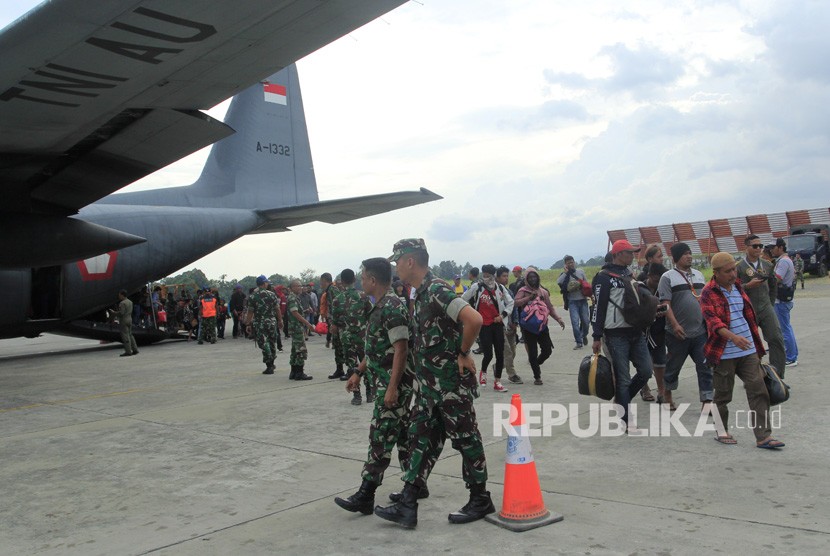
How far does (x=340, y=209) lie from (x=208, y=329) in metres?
5.82

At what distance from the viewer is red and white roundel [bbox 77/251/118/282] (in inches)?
559

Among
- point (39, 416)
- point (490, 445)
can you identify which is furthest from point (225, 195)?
point (490, 445)

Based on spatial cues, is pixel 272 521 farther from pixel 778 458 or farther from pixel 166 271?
pixel 166 271

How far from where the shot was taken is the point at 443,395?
4.12m

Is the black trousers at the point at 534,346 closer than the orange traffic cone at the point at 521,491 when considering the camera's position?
No

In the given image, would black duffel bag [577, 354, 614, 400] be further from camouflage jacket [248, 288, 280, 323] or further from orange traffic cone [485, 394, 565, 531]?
camouflage jacket [248, 288, 280, 323]

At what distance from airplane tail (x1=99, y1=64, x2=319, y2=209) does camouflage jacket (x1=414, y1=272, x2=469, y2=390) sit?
13.0 m

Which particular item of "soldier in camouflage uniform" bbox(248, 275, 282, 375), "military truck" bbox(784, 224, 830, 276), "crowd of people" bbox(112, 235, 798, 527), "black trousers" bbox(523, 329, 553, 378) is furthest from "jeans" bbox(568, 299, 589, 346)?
"military truck" bbox(784, 224, 830, 276)

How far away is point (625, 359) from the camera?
20.4 ft

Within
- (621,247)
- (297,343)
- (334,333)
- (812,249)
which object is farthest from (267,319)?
(812,249)

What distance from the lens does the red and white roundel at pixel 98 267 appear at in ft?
46.6

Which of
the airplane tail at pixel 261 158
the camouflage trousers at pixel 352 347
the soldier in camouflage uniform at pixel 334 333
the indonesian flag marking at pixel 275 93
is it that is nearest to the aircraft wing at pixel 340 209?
the airplane tail at pixel 261 158

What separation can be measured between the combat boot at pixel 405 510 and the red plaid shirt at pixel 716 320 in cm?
287

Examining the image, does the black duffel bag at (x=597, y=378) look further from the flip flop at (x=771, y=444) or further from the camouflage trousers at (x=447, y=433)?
the camouflage trousers at (x=447, y=433)
